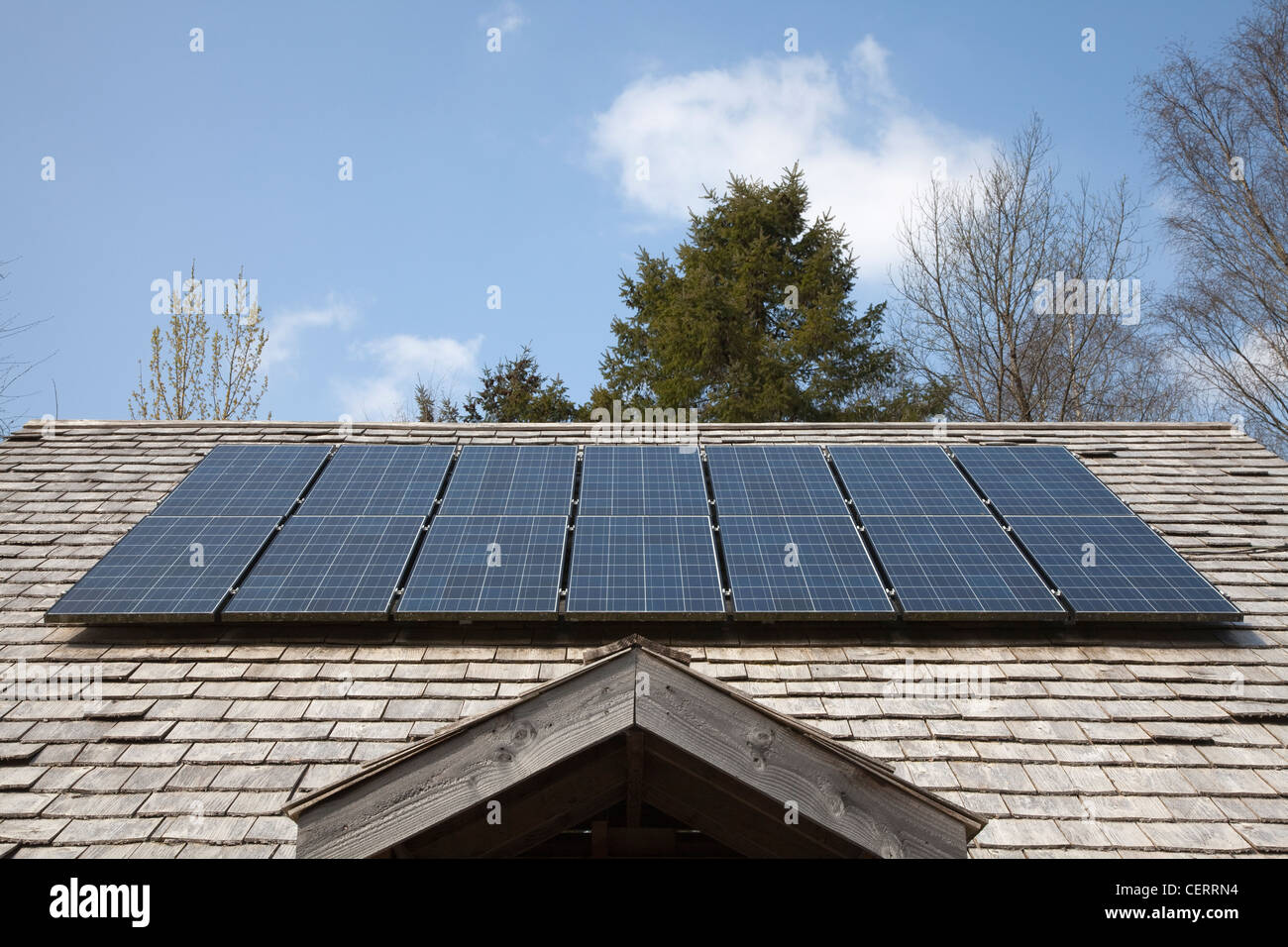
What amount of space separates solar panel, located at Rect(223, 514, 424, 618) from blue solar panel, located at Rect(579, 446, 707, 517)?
139 centimetres

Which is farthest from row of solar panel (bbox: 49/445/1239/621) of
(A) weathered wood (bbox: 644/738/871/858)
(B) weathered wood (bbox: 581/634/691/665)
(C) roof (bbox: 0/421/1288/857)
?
(B) weathered wood (bbox: 581/634/691/665)

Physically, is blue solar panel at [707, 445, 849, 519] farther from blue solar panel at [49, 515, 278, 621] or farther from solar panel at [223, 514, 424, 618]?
blue solar panel at [49, 515, 278, 621]

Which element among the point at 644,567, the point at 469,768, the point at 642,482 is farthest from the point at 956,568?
the point at 469,768

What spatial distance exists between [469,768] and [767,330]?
22.4 metres

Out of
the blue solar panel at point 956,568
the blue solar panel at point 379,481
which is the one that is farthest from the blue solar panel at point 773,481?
the blue solar panel at point 379,481

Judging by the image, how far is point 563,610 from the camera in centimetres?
609

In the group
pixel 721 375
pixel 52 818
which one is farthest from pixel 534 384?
pixel 52 818

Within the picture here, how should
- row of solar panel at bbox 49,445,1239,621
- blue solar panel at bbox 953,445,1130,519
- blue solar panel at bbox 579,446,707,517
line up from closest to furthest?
1. row of solar panel at bbox 49,445,1239,621
2. blue solar panel at bbox 579,446,707,517
3. blue solar panel at bbox 953,445,1130,519

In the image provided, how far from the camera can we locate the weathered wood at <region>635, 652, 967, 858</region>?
141 inches

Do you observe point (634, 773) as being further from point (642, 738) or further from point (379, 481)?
point (379, 481)

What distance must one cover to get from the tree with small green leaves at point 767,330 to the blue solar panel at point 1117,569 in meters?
15.8

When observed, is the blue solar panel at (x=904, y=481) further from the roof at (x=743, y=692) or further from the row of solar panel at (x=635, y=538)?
the roof at (x=743, y=692)

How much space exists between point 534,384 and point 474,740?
92.7ft
